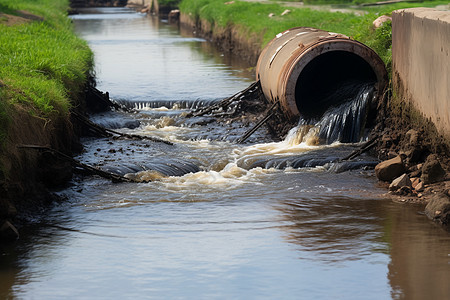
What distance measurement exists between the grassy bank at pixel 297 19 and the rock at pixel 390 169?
10.5 ft

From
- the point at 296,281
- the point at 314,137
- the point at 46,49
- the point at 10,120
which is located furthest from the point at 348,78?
the point at 296,281

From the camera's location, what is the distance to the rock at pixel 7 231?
23.2 ft

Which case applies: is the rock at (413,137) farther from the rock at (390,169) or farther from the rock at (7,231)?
the rock at (7,231)

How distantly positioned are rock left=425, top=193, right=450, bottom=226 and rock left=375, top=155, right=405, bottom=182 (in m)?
1.22

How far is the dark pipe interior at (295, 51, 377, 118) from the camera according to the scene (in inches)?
478

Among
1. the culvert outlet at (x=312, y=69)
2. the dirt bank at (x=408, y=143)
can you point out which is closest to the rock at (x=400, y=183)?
the dirt bank at (x=408, y=143)

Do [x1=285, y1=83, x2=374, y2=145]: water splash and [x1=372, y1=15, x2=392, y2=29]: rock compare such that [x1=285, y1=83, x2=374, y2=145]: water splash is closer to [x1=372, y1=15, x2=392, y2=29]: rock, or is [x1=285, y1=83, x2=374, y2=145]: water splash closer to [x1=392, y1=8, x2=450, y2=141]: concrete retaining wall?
[x1=392, y1=8, x2=450, y2=141]: concrete retaining wall

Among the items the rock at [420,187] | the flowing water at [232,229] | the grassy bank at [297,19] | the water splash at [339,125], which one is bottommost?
the flowing water at [232,229]

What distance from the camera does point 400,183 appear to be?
838 centimetres

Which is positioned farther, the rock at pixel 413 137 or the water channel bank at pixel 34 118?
the rock at pixel 413 137

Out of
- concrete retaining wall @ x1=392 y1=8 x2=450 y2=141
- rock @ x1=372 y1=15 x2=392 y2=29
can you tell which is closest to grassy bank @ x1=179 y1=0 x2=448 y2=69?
rock @ x1=372 y1=15 x2=392 y2=29

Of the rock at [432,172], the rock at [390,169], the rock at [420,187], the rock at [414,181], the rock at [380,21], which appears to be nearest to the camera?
the rock at [432,172]

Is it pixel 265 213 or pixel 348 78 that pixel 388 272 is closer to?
pixel 265 213

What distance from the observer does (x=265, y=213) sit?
7.84 meters
